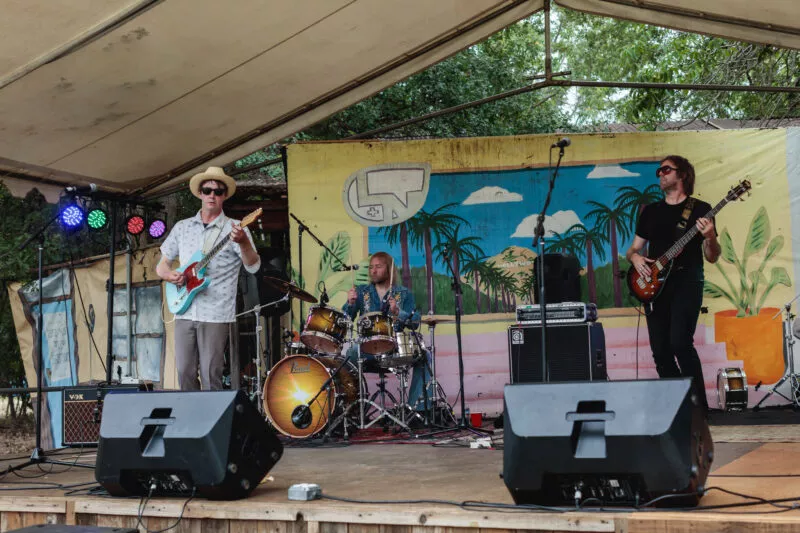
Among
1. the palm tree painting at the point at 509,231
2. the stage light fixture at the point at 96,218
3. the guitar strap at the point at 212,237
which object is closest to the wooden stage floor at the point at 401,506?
the guitar strap at the point at 212,237

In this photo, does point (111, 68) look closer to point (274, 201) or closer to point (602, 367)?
point (274, 201)

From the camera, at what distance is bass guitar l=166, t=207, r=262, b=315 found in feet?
15.6

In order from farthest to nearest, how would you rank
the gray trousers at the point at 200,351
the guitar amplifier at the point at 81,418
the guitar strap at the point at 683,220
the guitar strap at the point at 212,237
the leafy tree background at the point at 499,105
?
the leafy tree background at the point at 499,105 → the guitar strap at the point at 683,220 → the guitar amplifier at the point at 81,418 → the guitar strap at the point at 212,237 → the gray trousers at the point at 200,351

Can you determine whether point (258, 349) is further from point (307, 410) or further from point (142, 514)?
point (142, 514)

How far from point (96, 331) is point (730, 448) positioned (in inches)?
245

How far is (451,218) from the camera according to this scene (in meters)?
Answer: 7.18

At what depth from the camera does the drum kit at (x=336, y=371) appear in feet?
19.5

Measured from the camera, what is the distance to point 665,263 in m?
5.66

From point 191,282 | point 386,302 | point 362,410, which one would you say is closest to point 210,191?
point 191,282

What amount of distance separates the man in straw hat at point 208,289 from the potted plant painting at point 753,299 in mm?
4064

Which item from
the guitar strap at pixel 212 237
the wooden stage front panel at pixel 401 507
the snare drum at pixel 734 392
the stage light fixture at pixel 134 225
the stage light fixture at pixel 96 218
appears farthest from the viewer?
the stage light fixture at pixel 134 225

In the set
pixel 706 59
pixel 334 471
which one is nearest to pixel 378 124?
pixel 706 59

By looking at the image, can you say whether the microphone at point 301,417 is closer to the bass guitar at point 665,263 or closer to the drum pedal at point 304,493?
the bass guitar at point 665,263

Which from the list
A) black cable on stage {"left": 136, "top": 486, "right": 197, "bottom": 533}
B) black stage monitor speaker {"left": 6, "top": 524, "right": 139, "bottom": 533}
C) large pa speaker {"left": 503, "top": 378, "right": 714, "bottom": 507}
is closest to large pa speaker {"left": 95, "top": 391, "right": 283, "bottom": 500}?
black cable on stage {"left": 136, "top": 486, "right": 197, "bottom": 533}
